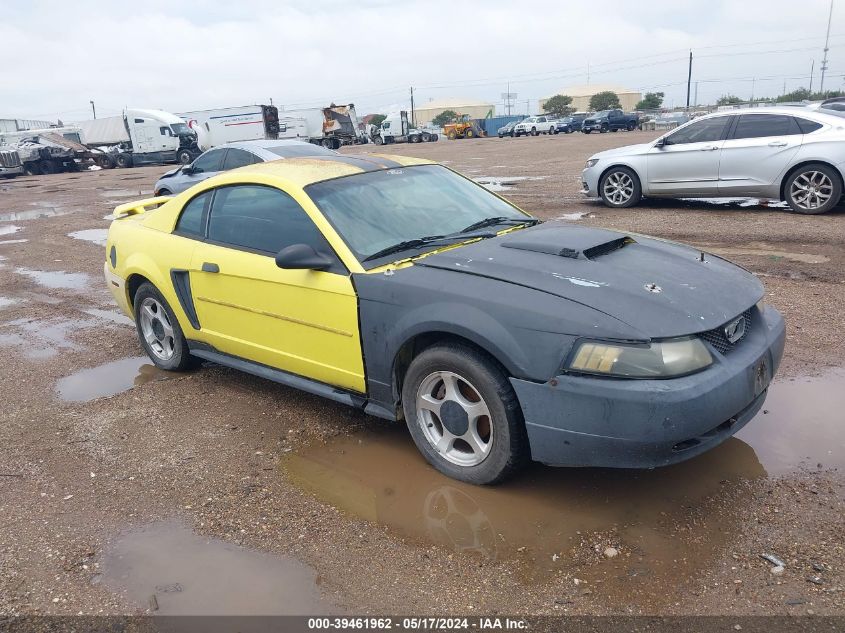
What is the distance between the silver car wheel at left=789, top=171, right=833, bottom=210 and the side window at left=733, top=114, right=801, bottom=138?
25.7 inches

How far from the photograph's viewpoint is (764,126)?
9.89 meters

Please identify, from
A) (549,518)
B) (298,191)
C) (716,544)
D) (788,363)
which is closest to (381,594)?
(549,518)

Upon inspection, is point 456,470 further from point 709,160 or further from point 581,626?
point 709,160

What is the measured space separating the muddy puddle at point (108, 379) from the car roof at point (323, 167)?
1843mm

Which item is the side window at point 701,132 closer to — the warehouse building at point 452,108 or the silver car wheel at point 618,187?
the silver car wheel at point 618,187

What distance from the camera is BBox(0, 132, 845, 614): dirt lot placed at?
108 inches

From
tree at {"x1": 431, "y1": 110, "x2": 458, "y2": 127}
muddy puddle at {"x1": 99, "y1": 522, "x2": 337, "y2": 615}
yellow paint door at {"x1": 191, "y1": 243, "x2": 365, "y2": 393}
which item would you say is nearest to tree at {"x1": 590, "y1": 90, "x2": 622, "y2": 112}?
tree at {"x1": 431, "y1": 110, "x2": 458, "y2": 127}

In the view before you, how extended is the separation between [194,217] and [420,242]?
1808 mm

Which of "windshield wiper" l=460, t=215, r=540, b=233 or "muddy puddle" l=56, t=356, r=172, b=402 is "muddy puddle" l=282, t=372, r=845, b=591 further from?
"muddy puddle" l=56, t=356, r=172, b=402

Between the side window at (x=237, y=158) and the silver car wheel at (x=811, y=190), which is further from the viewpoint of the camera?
the side window at (x=237, y=158)

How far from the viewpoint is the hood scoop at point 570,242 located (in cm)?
361

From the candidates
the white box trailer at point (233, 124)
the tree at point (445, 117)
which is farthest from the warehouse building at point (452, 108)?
the white box trailer at point (233, 124)

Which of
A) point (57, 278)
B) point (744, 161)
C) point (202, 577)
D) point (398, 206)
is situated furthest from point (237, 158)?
point (202, 577)

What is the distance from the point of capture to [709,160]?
10281 mm
